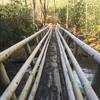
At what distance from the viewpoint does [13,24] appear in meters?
22.2

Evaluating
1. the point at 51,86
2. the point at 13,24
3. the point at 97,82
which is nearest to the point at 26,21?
the point at 13,24

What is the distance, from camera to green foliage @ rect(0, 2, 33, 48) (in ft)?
62.3

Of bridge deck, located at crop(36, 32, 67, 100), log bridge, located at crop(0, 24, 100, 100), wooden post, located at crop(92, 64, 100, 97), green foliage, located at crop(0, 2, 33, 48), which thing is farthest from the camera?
green foliage, located at crop(0, 2, 33, 48)

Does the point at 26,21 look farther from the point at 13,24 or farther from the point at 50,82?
the point at 50,82

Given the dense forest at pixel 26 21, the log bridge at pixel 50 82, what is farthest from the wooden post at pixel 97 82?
the dense forest at pixel 26 21

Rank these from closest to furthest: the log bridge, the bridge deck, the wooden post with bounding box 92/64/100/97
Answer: the wooden post with bounding box 92/64/100/97
the log bridge
the bridge deck

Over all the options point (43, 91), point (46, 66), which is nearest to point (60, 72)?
point (46, 66)

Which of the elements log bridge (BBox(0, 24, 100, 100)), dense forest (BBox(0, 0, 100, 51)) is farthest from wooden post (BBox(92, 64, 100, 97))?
dense forest (BBox(0, 0, 100, 51))

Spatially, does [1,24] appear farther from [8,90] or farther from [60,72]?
[8,90]

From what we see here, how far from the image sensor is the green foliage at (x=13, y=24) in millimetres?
19000

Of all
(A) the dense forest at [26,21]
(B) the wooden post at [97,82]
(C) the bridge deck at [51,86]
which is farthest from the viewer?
(A) the dense forest at [26,21]

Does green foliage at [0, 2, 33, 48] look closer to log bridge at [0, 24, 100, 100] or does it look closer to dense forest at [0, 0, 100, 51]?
dense forest at [0, 0, 100, 51]

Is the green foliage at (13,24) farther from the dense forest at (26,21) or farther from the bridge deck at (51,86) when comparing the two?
the bridge deck at (51,86)

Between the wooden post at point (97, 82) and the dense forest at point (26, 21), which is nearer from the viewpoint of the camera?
the wooden post at point (97, 82)
